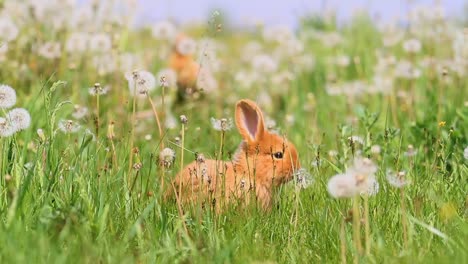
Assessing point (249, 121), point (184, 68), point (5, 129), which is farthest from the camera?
point (184, 68)

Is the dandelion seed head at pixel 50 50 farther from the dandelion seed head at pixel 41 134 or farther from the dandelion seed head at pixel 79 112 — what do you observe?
the dandelion seed head at pixel 41 134

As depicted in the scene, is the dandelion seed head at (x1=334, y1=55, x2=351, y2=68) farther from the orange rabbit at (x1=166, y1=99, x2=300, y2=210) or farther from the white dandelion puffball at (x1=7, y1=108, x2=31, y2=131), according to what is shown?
the white dandelion puffball at (x1=7, y1=108, x2=31, y2=131)

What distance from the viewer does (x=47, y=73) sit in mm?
7184

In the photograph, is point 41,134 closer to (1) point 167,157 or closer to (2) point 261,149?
(1) point 167,157

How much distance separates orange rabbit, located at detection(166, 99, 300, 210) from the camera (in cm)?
438

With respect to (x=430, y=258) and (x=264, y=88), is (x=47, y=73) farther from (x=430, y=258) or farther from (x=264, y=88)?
(x=430, y=258)

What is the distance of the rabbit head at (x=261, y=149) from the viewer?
465cm

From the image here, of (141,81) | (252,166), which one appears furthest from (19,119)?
(252,166)

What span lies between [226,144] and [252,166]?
2.52ft

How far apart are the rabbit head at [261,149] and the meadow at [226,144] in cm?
12

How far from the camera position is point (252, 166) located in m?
4.72

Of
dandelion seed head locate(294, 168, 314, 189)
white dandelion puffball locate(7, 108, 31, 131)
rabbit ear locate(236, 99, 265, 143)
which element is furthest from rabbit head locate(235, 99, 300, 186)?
white dandelion puffball locate(7, 108, 31, 131)

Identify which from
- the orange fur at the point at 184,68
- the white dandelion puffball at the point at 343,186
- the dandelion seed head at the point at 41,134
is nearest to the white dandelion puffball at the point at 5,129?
the dandelion seed head at the point at 41,134

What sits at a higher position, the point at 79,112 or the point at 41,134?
the point at 79,112
